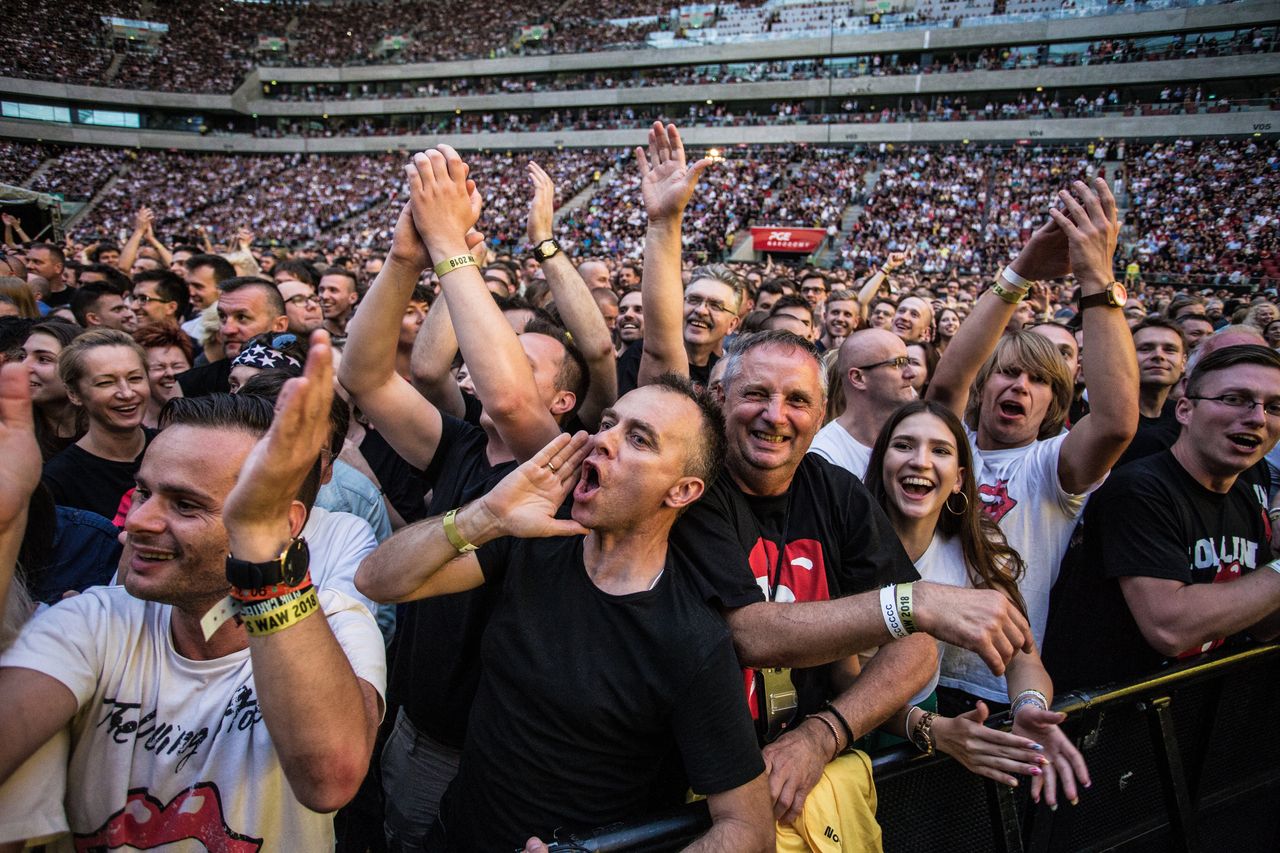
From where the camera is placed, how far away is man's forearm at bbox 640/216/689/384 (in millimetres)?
2703

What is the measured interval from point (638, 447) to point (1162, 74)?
40101 millimetres

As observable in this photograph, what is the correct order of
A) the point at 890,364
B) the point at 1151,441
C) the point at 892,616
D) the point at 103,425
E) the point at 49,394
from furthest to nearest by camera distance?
the point at 1151,441 → the point at 49,394 → the point at 890,364 → the point at 103,425 → the point at 892,616

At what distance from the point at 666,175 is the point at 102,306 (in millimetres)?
5164

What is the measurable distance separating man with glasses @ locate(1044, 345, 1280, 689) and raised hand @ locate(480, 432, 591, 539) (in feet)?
6.16

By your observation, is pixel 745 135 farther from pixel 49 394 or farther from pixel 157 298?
pixel 49 394

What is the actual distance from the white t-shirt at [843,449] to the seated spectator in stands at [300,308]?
3875 mm

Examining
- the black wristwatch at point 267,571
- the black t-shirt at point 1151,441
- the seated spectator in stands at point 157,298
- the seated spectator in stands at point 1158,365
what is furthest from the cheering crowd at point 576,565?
the seated spectator in stands at point 157,298

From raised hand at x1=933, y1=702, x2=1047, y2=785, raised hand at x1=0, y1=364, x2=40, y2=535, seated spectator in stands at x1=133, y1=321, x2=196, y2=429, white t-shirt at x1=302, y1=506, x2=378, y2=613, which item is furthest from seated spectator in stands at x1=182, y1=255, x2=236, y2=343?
raised hand at x1=933, y1=702, x2=1047, y2=785

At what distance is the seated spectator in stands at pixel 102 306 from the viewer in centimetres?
547

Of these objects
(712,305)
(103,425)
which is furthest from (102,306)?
(712,305)

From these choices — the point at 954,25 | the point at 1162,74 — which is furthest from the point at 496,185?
the point at 1162,74

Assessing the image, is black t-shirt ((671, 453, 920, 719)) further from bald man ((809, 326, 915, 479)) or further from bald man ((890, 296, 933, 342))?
bald man ((890, 296, 933, 342))

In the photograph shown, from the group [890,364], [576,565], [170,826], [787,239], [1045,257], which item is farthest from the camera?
[787,239]

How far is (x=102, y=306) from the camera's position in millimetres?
5664
